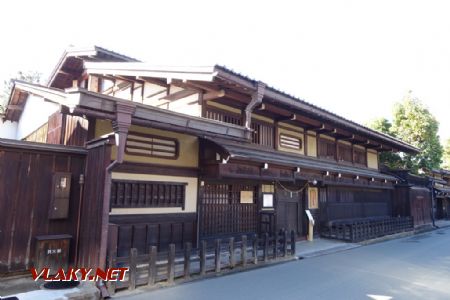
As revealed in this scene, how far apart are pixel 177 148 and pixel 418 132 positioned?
23642 mm

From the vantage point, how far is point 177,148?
9039mm

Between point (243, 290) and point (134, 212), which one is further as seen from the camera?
point (134, 212)

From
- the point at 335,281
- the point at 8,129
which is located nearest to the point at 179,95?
the point at 335,281

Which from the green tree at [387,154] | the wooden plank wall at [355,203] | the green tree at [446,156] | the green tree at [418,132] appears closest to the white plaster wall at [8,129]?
the wooden plank wall at [355,203]

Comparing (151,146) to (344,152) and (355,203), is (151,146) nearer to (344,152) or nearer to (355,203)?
(344,152)

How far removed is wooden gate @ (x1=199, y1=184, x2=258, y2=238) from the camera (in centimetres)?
962

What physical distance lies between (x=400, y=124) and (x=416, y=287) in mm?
22436

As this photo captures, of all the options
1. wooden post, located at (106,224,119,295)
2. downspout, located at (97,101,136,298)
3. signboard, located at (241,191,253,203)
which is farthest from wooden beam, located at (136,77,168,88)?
wooden post, located at (106,224,119,295)

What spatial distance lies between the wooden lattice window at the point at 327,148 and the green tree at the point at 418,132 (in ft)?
44.0

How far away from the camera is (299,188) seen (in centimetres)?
1315

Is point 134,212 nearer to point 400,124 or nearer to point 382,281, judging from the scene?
point 382,281

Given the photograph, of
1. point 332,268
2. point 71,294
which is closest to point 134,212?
point 71,294

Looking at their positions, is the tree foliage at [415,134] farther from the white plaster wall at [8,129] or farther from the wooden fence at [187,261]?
the white plaster wall at [8,129]

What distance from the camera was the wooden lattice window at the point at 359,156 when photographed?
17.9m
